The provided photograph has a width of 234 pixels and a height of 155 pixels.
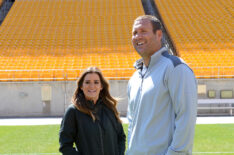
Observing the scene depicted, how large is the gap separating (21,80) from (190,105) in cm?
1292

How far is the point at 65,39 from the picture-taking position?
69.2ft

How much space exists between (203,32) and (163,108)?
1976 centimetres

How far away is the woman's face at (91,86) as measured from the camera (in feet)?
11.2

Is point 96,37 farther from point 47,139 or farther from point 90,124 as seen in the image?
point 90,124

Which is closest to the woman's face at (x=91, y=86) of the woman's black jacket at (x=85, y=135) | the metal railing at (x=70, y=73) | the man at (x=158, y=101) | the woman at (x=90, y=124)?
the woman at (x=90, y=124)

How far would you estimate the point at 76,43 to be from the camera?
20422mm

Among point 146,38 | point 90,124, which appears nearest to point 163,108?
point 146,38

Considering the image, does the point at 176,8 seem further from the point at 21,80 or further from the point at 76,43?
the point at 21,80

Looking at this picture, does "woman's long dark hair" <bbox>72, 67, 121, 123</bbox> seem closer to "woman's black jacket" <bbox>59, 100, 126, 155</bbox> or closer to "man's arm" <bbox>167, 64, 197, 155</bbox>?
"woman's black jacket" <bbox>59, 100, 126, 155</bbox>

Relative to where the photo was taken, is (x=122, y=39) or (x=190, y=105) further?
(x=122, y=39)

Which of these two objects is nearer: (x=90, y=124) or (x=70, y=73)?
(x=90, y=124)

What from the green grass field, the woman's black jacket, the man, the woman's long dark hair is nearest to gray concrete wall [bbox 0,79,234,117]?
the green grass field

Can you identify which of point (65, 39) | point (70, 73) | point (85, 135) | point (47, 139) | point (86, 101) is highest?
point (65, 39)

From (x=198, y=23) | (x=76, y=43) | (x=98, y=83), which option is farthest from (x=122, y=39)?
(x=98, y=83)
